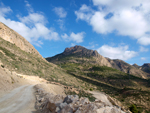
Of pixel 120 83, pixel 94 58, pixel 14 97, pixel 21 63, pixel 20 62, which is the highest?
pixel 94 58

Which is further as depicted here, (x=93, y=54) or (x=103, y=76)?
(x=93, y=54)

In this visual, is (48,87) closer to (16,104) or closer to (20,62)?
(16,104)

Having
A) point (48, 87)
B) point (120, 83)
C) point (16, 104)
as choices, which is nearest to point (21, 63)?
point (48, 87)

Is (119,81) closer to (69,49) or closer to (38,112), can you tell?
(38,112)

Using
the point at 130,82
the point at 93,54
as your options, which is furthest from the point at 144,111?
the point at 93,54

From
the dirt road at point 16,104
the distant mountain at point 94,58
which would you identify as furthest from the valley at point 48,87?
the distant mountain at point 94,58

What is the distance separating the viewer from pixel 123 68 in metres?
170

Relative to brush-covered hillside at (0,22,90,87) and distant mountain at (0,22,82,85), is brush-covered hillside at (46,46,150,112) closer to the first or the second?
brush-covered hillside at (0,22,90,87)

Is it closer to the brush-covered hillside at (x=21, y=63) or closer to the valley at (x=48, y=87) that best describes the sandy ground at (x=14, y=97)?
the valley at (x=48, y=87)

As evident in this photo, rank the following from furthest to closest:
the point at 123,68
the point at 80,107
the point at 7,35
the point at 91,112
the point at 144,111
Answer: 1. the point at 123,68
2. the point at 7,35
3. the point at 144,111
4. the point at 80,107
5. the point at 91,112

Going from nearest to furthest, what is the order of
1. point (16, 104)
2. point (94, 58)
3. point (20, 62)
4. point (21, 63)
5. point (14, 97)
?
1. point (16, 104)
2. point (14, 97)
3. point (21, 63)
4. point (20, 62)
5. point (94, 58)

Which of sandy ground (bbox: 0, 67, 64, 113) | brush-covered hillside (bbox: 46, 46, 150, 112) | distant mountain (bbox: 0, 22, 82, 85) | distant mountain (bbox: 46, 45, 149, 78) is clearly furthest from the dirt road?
distant mountain (bbox: 46, 45, 149, 78)

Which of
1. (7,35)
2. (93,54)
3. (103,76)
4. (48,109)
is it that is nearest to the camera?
(48,109)

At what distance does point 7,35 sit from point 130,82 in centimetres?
7457
